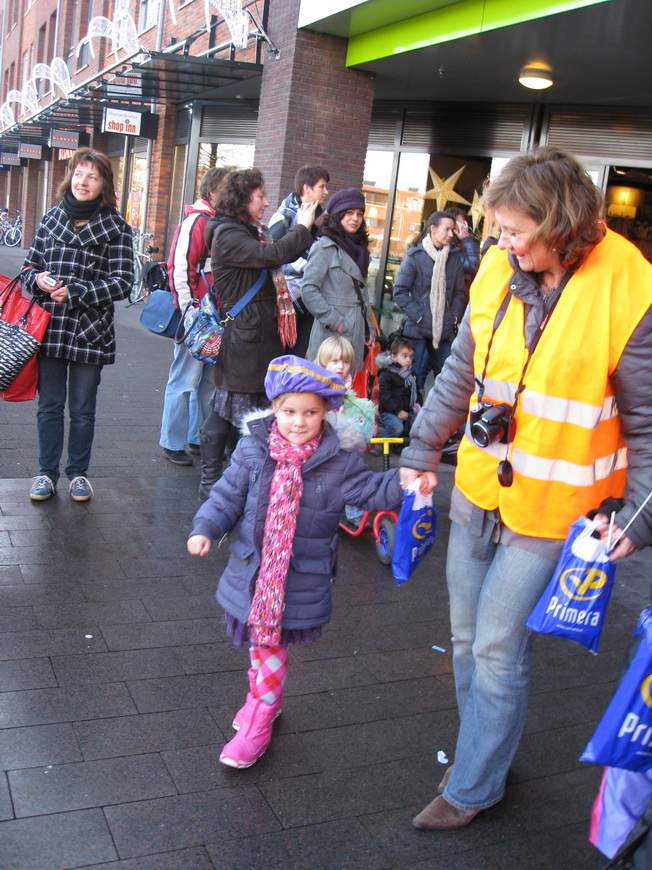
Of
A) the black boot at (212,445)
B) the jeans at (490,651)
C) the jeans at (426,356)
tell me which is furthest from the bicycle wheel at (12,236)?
the jeans at (490,651)

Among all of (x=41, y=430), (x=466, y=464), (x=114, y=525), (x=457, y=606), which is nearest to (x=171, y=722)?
(x=457, y=606)

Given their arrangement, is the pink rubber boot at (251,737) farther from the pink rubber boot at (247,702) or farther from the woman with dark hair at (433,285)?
the woman with dark hair at (433,285)

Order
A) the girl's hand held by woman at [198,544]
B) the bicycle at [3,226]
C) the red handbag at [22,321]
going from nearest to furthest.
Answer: the girl's hand held by woman at [198,544] < the red handbag at [22,321] < the bicycle at [3,226]

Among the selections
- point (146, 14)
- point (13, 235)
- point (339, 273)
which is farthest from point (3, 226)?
point (339, 273)

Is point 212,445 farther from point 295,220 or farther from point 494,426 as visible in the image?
point 494,426

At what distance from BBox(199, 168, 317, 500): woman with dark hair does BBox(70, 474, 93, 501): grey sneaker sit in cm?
83

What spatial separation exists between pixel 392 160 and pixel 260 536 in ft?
33.1

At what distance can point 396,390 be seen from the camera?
6422mm

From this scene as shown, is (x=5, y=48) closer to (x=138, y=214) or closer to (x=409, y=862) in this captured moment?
(x=138, y=214)

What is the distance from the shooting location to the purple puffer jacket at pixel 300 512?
2.99 m

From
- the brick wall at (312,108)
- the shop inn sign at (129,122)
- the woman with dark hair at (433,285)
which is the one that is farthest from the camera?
the shop inn sign at (129,122)

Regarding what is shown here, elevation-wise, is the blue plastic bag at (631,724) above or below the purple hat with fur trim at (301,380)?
below

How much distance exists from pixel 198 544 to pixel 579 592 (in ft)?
4.01

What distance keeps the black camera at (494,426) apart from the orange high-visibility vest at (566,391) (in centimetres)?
3
